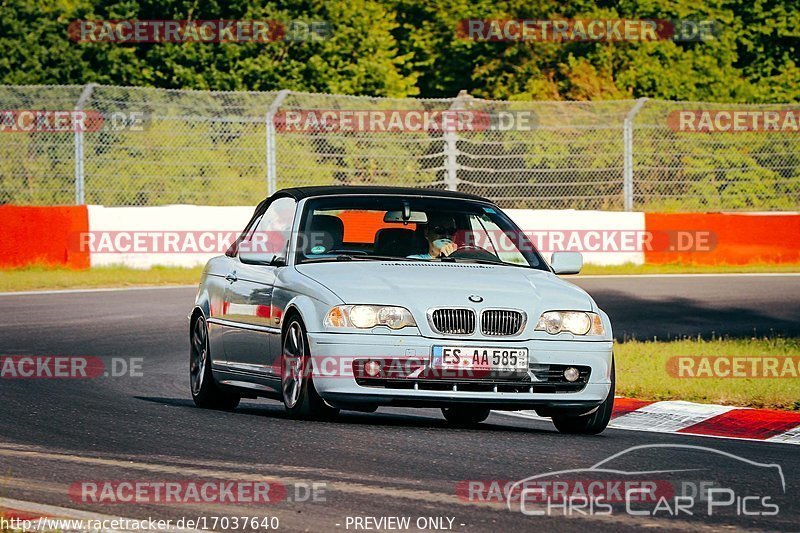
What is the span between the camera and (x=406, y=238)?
10.7 m

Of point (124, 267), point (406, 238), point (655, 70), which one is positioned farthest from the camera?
point (655, 70)

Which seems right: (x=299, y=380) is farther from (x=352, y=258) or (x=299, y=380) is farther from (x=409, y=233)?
(x=409, y=233)

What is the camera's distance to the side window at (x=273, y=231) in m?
10.8

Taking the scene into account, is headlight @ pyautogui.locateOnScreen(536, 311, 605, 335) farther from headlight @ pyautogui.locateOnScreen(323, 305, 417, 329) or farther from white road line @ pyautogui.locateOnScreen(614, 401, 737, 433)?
white road line @ pyautogui.locateOnScreen(614, 401, 737, 433)

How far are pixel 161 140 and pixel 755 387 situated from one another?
50.0 feet

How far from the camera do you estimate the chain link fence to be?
2577 cm

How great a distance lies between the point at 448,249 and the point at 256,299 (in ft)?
4.23

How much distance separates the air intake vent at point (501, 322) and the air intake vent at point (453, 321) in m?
0.09

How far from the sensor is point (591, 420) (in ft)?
33.0

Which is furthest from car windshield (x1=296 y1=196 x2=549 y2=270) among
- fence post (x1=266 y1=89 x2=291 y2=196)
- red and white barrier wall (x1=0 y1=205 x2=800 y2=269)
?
fence post (x1=266 y1=89 x2=291 y2=196)

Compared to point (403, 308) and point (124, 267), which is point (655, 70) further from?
point (403, 308)

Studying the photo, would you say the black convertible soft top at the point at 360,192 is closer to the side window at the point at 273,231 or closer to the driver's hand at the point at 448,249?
the side window at the point at 273,231

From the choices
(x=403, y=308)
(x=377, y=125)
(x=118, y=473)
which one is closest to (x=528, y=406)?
(x=403, y=308)

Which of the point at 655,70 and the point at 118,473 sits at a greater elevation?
the point at 655,70
